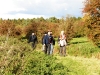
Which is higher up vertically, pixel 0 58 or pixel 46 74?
pixel 0 58

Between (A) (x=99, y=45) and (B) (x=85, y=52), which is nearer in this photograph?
(B) (x=85, y=52)

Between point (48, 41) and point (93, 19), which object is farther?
point (93, 19)

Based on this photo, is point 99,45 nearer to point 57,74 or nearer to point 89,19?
point 89,19

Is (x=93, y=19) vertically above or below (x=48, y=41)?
above

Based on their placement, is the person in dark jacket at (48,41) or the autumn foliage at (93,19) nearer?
the person in dark jacket at (48,41)

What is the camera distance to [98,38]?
44062mm

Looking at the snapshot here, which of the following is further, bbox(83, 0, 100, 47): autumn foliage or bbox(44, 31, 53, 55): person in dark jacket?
bbox(83, 0, 100, 47): autumn foliage

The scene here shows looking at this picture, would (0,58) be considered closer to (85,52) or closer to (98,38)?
(85,52)

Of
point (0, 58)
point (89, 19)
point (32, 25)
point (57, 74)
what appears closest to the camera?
point (0, 58)

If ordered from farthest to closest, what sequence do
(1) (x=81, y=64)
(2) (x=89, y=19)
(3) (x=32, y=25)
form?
(3) (x=32, y=25) < (2) (x=89, y=19) < (1) (x=81, y=64)

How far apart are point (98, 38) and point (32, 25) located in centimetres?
2864

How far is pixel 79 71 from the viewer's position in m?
15.4

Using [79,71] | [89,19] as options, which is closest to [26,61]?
[79,71]

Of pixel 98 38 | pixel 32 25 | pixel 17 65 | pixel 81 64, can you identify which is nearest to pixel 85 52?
pixel 98 38
